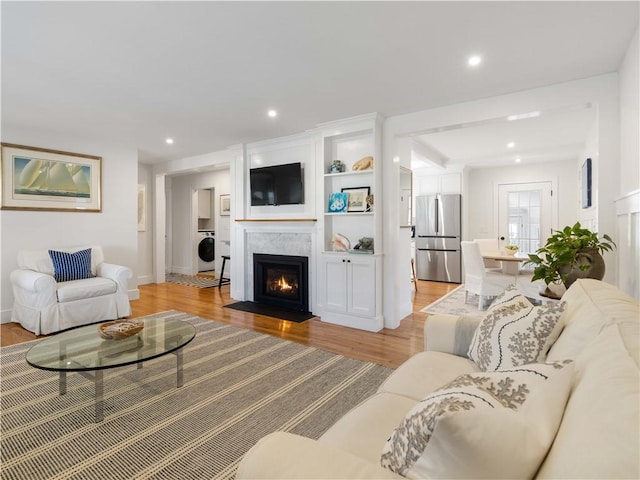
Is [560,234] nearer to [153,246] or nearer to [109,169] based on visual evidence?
[109,169]

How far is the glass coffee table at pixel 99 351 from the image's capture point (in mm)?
2025

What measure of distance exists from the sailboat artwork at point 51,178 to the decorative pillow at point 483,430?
5403mm

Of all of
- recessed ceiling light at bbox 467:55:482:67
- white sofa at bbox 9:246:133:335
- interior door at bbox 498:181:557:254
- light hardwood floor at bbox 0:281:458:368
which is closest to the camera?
recessed ceiling light at bbox 467:55:482:67

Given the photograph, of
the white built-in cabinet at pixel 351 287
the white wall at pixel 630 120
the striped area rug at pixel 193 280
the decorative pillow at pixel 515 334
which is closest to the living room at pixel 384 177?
the white wall at pixel 630 120

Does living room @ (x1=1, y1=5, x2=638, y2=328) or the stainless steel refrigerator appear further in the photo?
the stainless steel refrigerator

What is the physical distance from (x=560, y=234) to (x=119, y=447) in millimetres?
3243

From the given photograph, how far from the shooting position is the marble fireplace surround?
4586 mm

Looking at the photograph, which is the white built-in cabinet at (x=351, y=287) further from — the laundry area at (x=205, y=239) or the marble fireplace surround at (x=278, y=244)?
the laundry area at (x=205, y=239)

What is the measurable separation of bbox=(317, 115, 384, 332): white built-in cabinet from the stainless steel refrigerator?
3.51 m

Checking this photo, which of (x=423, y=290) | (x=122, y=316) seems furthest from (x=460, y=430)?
(x=423, y=290)

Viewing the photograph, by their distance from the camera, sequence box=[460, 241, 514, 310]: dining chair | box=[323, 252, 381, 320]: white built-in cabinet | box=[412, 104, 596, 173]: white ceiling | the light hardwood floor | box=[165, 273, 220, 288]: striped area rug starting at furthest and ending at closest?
box=[165, 273, 220, 288]: striped area rug
box=[460, 241, 514, 310]: dining chair
box=[412, 104, 596, 173]: white ceiling
box=[323, 252, 381, 320]: white built-in cabinet
the light hardwood floor

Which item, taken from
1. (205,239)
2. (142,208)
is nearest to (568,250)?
(142,208)

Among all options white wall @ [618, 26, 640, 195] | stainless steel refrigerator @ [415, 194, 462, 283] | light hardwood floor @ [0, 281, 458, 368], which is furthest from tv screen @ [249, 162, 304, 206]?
stainless steel refrigerator @ [415, 194, 462, 283]

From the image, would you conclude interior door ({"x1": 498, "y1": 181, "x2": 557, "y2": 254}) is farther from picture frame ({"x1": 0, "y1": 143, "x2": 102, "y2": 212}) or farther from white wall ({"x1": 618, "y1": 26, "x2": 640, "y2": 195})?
picture frame ({"x1": 0, "y1": 143, "x2": 102, "y2": 212})
